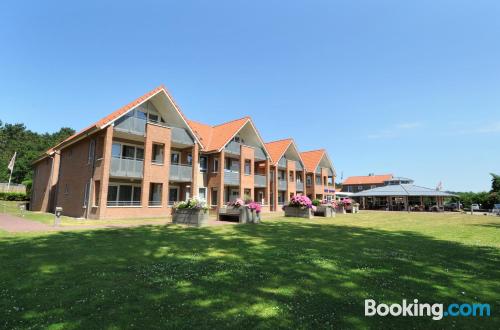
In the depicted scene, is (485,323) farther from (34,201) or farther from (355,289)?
(34,201)

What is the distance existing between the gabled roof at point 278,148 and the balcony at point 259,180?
270 cm

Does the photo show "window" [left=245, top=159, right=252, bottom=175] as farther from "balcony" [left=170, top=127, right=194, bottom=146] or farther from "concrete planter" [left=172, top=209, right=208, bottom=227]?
"concrete planter" [left=172, top=209, right=208, bottom=227]

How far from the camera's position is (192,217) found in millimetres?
17922

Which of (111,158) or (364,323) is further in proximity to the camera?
(111,158)

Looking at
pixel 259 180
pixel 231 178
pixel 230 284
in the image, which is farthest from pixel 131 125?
pixel 230 284

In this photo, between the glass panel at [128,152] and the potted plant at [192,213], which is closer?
the potted plant at [192,213]

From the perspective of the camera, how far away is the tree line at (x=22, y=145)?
69.0 meters

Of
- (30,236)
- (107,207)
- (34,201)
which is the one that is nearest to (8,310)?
(30,236)

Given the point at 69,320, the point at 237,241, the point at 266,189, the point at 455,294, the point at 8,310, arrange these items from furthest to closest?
the point at 266,189 < the point at 237,241 < the point at 455,294 < the point at 8,310 < the point at 69,320

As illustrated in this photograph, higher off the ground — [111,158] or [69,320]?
[111,158]

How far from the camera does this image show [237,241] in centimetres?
1148

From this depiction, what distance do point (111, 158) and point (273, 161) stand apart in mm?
21351

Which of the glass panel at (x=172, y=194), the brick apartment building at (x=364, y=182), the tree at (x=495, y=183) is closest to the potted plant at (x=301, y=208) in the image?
the glass panel at (x=172, y=194)

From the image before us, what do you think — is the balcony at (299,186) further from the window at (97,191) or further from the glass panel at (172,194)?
the window at (97,191)
